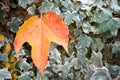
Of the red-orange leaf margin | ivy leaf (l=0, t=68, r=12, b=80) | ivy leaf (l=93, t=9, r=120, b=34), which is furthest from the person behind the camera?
ivy leaf (l=93, t=9, r=120, b=34)

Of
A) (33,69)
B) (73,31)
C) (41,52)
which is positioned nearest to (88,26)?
(73,31)

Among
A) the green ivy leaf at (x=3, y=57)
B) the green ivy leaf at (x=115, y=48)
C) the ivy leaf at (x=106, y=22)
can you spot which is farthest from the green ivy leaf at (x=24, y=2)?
the green ivy leaf at (x=115, y=48)

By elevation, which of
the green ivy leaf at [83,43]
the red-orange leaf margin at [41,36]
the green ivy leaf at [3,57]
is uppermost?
the red-orange leaf margin at [41,36]

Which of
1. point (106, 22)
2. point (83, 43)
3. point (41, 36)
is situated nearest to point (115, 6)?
point (106, 22)

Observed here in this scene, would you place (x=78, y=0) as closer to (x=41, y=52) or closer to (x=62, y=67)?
(x=62, y=67)

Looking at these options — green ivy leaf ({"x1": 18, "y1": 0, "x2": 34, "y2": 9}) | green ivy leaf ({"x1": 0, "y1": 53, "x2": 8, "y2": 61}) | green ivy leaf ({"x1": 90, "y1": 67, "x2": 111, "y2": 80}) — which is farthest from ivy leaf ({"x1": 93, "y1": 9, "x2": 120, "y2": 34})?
green ivy leaf ({"x1": 0, "y1": 53, "x2": 8, "y2": 61})

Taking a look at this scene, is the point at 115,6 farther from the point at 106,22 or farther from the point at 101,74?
the point at 101,74

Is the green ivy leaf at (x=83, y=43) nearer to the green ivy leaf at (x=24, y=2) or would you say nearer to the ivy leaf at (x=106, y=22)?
the ivy leaf at (x=106, y=22)

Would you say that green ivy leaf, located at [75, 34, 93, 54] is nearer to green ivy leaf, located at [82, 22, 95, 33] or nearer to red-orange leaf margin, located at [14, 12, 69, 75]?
green ivy leaf, located at [82, 22, 95, 33]
